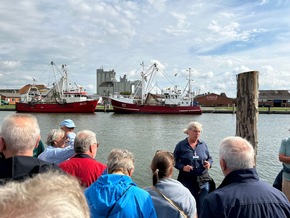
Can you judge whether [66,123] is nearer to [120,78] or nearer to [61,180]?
[61,180]

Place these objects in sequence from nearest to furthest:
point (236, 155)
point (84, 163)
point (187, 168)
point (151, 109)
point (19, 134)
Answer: point (19, 134) < point (236, 155) < point (84, 163) < point (187, 168) < point (151, 109)

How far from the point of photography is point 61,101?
60.4 meters

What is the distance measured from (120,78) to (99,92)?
17835 mm

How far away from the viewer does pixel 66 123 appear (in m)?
5.80

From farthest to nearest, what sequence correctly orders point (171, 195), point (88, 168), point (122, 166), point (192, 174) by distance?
point (192, 174) < point (88, 168) < point (171, 195) < point (122, 166)

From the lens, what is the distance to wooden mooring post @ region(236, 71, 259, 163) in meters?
5.89

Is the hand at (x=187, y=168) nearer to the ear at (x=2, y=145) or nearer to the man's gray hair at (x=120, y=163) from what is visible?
the man's gray hair at (x=120, y=163)

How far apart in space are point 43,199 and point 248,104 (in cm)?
574

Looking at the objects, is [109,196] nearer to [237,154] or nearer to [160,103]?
[237,154]

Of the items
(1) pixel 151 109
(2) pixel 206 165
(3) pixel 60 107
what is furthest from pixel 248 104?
(3) pixel 60 107

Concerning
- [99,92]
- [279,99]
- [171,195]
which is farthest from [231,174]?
[99,92]

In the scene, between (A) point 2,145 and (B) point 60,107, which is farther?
(B) point 60,107

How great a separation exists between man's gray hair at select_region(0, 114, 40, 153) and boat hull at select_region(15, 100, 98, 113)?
178 feet

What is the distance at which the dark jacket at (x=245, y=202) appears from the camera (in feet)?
8.05
